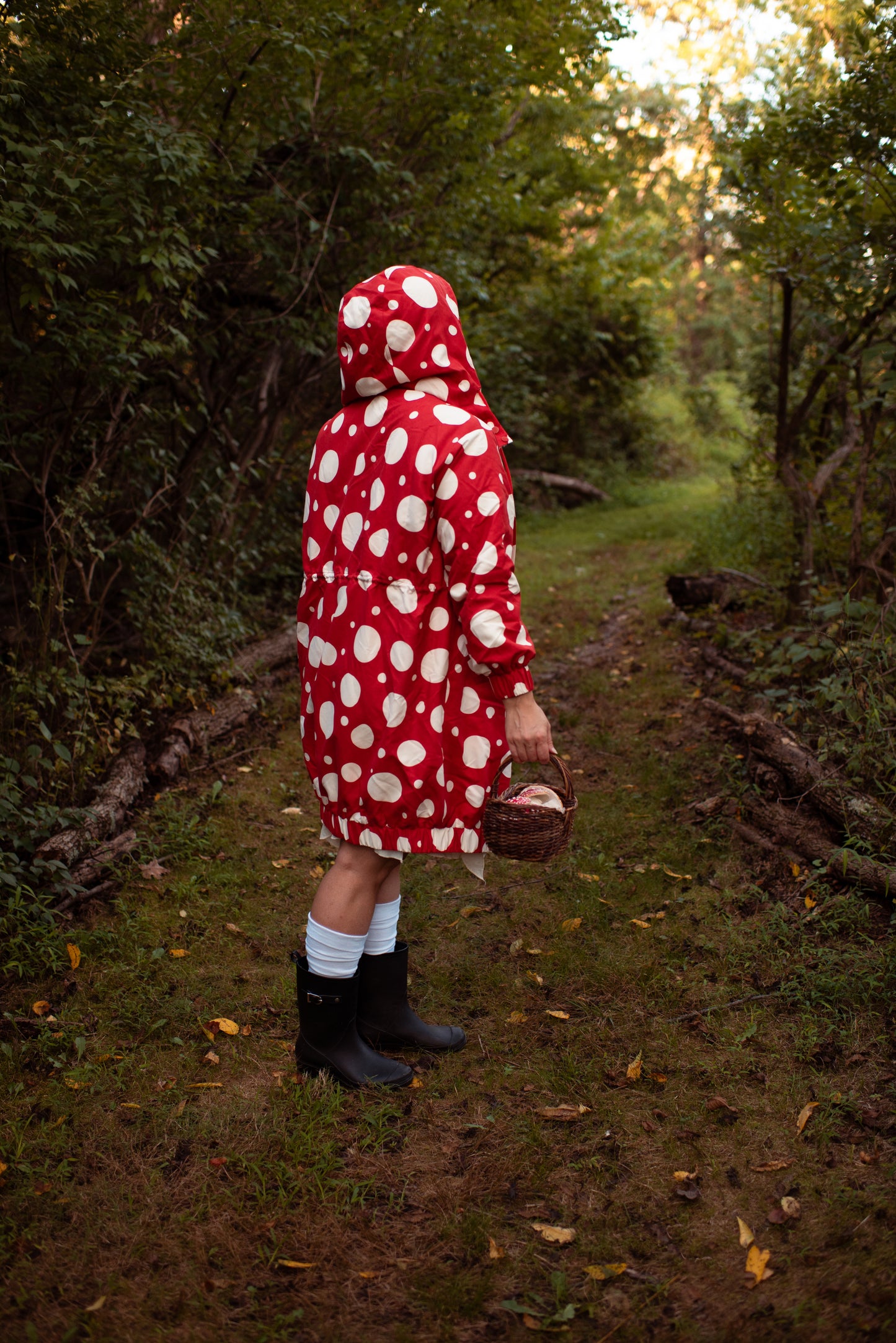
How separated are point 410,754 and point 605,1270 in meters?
1.16

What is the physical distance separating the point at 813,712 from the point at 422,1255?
115 inches

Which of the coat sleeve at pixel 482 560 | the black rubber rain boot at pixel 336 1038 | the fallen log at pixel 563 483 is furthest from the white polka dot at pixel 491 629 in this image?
the fallen log at pixel 563 483

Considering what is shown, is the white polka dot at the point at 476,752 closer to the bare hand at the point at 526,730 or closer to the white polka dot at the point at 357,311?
the bare hand at the point at 526,730

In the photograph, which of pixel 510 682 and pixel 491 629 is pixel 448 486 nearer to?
pixel 491 629

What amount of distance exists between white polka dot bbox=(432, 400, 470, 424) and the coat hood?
5cm

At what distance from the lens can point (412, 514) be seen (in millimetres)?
2141

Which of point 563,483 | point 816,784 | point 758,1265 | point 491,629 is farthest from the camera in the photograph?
point 563,483

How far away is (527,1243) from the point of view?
1973mm

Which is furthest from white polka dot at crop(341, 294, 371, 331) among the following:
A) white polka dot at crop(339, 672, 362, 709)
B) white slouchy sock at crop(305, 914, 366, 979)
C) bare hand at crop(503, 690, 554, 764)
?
white slouchy sock at crop(305, 914, 366, 979)

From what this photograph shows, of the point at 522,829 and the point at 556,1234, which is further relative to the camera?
the point at 522,829

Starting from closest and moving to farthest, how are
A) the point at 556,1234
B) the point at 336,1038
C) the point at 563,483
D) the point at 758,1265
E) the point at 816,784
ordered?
the point at 758,1265
the point at 556,1234
the point at 336,1038
the point at 816,784
the point at 563,483

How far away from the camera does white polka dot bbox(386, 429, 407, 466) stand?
7.09ft

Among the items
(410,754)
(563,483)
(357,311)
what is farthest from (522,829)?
(563,483)

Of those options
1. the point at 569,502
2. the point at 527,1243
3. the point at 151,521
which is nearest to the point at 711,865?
the point at 527,1243
